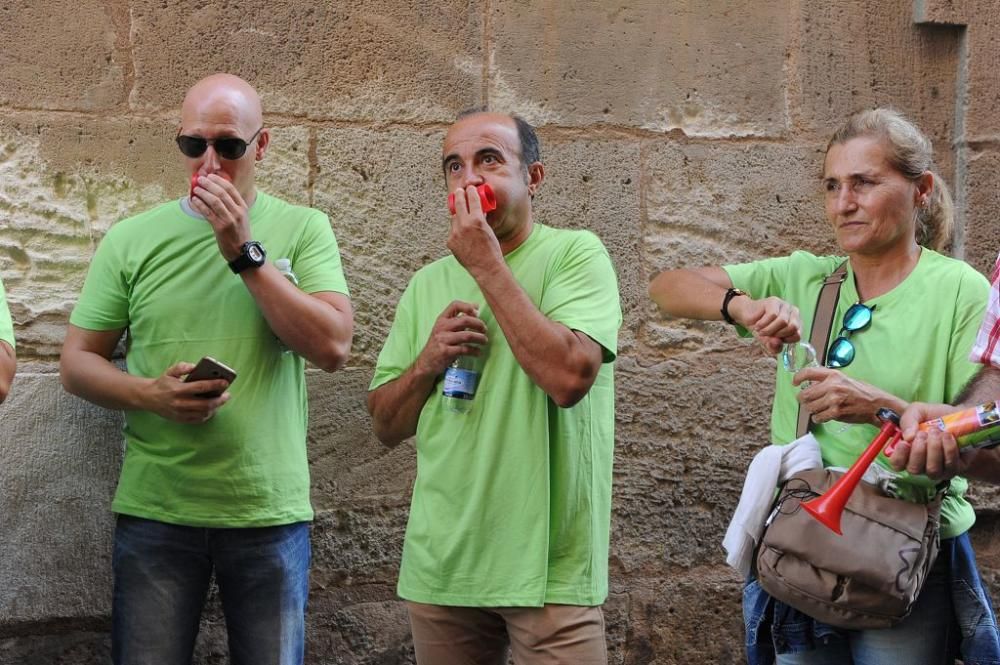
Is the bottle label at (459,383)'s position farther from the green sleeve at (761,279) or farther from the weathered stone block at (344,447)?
the weathered stone block at (344,447)

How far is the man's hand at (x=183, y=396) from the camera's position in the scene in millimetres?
3121

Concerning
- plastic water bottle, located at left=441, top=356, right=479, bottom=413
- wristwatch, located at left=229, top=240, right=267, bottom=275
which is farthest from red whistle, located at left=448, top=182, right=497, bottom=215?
wristwatch, located at left=229, top=240, right=267, bottom=275

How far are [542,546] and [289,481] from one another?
727 mm

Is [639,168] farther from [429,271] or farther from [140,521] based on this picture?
[140,521]

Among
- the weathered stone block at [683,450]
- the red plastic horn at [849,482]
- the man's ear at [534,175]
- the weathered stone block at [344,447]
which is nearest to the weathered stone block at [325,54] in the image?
the weathered stone block at [344,447]

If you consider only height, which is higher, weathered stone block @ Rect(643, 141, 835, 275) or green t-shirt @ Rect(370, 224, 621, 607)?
weathered stone block @ Rect(643, 141, 835, 275)

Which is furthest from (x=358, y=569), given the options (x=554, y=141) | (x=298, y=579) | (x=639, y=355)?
(x=554, y=141)

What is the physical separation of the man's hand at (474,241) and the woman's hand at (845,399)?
75cm

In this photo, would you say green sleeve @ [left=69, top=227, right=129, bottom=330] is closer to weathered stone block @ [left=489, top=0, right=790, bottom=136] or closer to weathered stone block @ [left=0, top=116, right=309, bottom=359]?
weathered stone block @ [left=0, top=116, right=309, bottom=359]

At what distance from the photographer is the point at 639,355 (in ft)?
14.3

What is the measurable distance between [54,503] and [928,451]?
2.44 m

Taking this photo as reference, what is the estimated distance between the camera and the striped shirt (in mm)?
→ 2570

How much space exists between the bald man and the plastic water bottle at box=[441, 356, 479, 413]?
0.38 meters

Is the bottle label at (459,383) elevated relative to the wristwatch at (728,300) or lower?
lower
